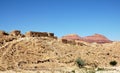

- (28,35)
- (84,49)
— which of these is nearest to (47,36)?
(28,35)

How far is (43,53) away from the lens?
51.8m

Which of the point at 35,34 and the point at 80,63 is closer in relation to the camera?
the point at 80,63

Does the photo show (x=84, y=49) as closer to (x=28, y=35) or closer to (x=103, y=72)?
(x=28, y=35)

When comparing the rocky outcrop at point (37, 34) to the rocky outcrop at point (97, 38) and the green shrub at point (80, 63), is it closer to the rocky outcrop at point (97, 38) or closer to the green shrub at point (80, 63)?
the green shrub at point (80, 63)

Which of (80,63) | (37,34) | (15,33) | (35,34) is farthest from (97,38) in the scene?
(80,63)

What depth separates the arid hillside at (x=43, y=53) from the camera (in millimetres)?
47500

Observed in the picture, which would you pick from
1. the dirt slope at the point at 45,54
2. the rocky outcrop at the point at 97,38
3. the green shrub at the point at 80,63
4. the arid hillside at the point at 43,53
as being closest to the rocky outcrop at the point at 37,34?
the arid hillside at the point at 43,53

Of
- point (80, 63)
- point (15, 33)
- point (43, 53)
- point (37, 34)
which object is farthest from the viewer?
point (37, 34)

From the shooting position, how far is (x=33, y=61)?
159ft

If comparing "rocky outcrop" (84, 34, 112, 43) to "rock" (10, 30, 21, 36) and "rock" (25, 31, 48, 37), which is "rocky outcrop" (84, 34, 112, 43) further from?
"rock" (10, 30, 21, 36)

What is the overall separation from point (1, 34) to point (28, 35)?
5769 millimetres

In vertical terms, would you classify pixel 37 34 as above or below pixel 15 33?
below

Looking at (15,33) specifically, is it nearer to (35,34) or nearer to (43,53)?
(35,34)

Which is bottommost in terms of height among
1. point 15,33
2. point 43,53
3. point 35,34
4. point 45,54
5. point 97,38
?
point 45,54
